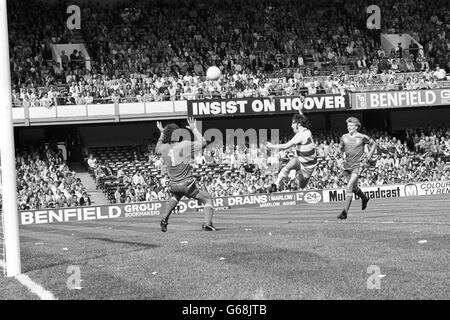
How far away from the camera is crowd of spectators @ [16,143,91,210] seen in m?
35.8

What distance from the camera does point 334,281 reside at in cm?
839

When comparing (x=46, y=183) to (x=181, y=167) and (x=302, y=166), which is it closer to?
(x=181, y=167)

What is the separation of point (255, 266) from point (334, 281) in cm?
144

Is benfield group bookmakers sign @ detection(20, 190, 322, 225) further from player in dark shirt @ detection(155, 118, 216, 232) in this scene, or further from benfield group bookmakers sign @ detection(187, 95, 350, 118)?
player in dark shirt @ detection(155, 118, 216, 232)

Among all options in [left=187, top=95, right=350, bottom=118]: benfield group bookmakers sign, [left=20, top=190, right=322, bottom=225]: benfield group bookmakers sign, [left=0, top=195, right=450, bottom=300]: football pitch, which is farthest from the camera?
[left=187, top=95, right=350, bottom=118]: benfield group bookmakers sign

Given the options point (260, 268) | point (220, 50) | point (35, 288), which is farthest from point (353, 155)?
point (220, 50)

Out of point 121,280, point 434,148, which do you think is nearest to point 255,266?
point 121,280

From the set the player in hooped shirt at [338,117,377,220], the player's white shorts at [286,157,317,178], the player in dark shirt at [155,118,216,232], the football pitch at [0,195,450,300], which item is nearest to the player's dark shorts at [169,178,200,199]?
the player in dark shirt at [155,118,216,232]

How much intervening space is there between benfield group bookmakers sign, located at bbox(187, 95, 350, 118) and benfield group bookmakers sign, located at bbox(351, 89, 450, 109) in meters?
0.81

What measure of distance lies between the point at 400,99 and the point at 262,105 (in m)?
7.76

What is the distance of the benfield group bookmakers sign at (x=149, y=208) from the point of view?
3500 cm

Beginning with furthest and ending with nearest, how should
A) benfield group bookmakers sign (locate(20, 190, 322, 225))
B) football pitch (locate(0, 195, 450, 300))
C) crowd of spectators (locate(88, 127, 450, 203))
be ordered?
1. crowd of spectators (locate(88, 127, 450, 203))
2. benfield group bookmakers sign (locate(20, 190, 322, 225))
3. football pitch (locate(0, 195, 450, 300))

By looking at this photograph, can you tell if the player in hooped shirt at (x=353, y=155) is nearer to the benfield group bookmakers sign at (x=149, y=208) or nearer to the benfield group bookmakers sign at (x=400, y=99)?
the benfield group bookmakers sign at (x=149, y=208)
